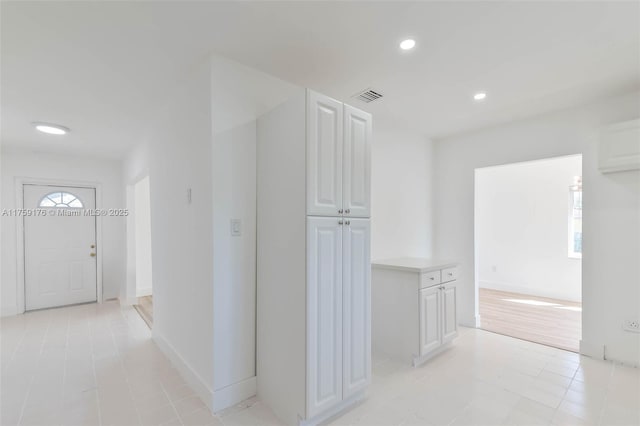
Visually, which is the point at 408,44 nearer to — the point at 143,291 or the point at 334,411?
the point at 334,411

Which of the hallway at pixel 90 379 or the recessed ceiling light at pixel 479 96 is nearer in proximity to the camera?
the hallway at pixel 90 379

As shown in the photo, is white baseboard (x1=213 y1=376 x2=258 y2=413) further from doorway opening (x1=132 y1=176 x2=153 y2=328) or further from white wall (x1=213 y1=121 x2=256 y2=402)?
doorway opening (x1=132 y1=176 x2=153 y2=328)

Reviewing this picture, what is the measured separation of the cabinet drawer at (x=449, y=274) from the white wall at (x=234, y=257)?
186cm

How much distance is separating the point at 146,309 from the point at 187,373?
2.58 meters

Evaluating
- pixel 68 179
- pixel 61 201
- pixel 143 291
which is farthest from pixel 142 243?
pixel 68 179

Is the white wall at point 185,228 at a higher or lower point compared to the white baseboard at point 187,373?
higher

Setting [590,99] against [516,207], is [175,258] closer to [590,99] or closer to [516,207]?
[590,99]

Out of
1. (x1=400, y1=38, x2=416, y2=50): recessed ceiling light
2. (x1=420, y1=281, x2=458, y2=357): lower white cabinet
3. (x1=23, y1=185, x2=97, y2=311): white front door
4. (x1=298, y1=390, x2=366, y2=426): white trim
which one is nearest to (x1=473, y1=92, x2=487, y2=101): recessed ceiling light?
(x1=400, y1=38, x2=416, y2=50): recessed ceiling light

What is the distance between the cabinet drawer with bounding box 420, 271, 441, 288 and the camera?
8.67ft

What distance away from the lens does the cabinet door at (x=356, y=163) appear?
197cm

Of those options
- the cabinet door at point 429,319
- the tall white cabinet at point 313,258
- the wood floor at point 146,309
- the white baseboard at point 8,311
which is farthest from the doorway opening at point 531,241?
the white baseboard at point 8,311

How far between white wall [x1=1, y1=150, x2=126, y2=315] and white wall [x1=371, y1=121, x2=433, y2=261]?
428 centimetres

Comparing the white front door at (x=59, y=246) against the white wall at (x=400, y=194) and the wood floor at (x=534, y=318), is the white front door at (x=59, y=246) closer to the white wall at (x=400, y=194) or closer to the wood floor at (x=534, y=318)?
the white wall at (x=400, y=194)

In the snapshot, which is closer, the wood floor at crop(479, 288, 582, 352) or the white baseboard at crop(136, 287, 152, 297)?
the wood floor at crop(479, 288, 582, 352)
